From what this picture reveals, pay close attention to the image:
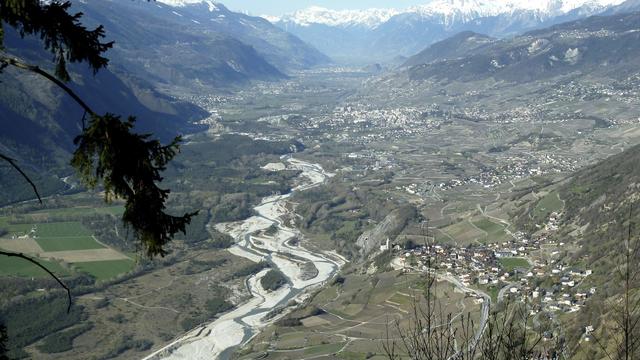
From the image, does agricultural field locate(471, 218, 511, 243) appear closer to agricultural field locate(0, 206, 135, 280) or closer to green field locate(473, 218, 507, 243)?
green field locate(473, 218, 507, 243)

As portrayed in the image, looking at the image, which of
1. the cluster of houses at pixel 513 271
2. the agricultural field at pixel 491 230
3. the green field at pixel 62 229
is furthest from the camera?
the green field at pixel 62 229

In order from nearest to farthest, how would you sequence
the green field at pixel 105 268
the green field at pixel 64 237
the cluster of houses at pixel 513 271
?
the cluster of houses at pixel 513 271, the green field at pixel 105 268, the green field at pixel 64 237

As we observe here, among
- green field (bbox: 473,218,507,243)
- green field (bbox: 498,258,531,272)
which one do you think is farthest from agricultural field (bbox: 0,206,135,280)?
green field (bbox: 473,218,507,243)

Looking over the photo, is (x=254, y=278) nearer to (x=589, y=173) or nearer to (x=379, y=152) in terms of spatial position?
(x=589, y=173)

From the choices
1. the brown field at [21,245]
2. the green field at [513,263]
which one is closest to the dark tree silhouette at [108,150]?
the green field at [513,263]

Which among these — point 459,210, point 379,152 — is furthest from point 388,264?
point 379,152

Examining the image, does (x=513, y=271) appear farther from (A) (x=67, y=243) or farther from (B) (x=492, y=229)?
(A) (x=67, y=243)

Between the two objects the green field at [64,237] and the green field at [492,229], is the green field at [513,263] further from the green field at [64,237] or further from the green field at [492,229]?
the green field at [64,237]
